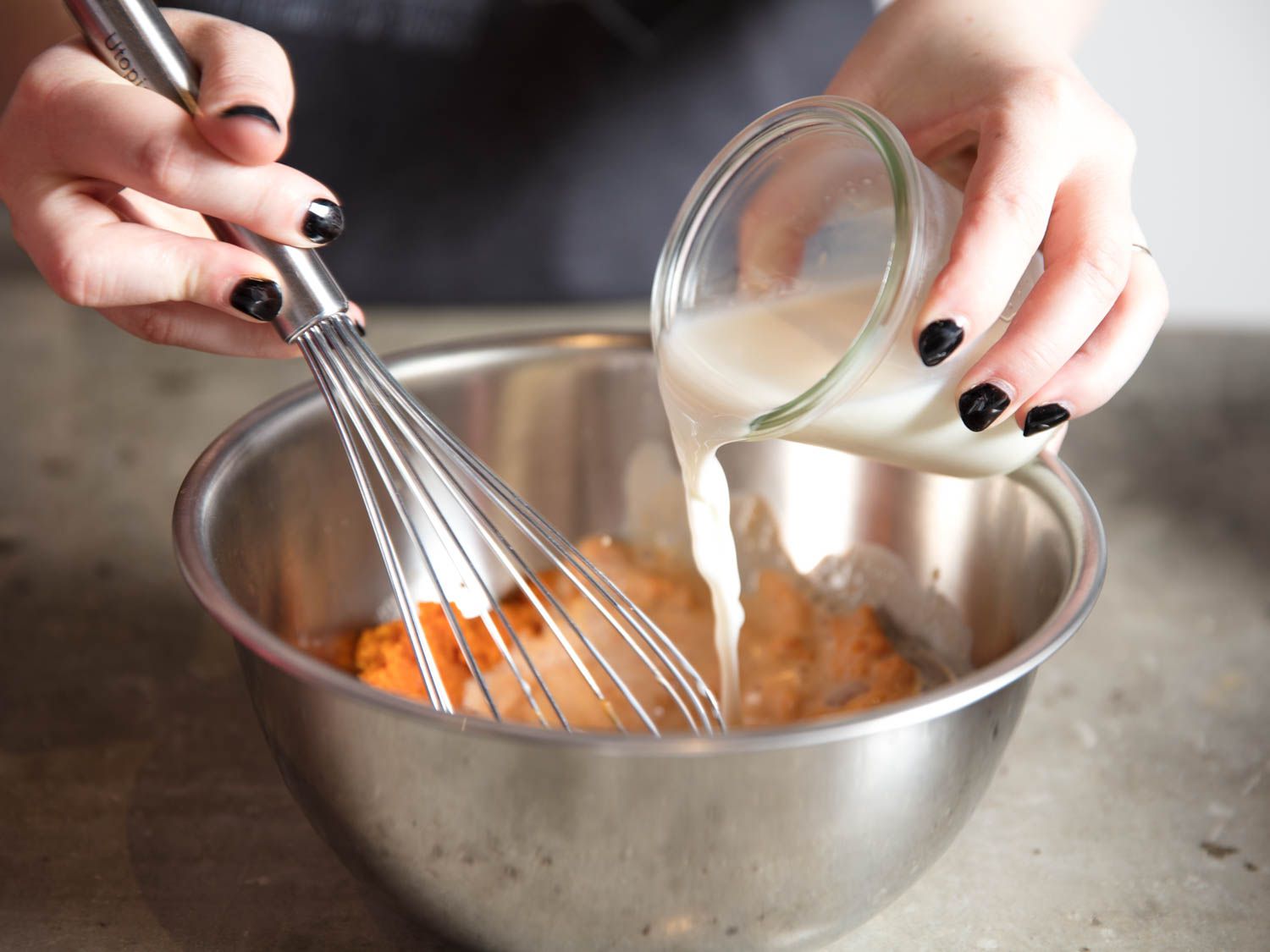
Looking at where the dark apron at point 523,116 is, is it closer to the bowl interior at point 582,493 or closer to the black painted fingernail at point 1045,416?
the bowl interior at point 582,493

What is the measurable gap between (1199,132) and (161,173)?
4.83 ft

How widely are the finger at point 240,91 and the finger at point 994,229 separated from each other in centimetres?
25

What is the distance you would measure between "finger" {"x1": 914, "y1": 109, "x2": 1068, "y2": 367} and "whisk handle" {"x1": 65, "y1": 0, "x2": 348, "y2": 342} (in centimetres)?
24

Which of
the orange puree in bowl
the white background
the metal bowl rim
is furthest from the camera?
the white background

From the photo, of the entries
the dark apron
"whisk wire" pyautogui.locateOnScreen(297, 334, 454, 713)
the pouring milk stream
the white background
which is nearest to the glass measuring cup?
the pouring milk stream

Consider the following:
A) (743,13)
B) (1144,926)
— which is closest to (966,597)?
(1144,926)

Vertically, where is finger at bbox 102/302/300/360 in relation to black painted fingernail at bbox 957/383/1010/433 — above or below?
below

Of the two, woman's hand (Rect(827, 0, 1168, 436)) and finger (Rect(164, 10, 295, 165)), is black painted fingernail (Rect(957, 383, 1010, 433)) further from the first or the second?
finger (Rect(164, 10, 295, 165))

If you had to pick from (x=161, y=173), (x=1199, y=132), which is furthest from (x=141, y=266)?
(x=1199, y=132)

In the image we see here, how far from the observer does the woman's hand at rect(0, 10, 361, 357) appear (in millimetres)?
432

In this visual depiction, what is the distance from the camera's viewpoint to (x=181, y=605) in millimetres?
713

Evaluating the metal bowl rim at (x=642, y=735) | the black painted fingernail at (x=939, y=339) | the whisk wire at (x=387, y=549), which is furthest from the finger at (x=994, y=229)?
the whisk wire at (x=387, y=549)

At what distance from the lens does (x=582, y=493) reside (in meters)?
0.71

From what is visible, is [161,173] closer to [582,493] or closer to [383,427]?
[383,427]
